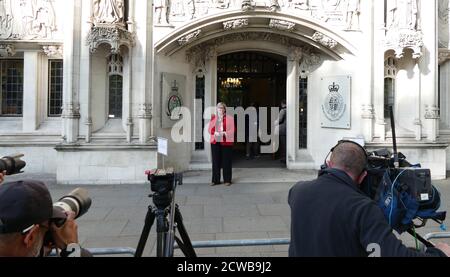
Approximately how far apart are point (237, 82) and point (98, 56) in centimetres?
741

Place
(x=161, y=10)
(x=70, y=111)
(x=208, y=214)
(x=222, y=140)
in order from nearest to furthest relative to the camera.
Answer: (x=208, y=214), (x=222, y=140), (x=70, y=111), (x=161, y=10)

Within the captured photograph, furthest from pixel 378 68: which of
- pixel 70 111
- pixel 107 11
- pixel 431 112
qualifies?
pixel 70 111

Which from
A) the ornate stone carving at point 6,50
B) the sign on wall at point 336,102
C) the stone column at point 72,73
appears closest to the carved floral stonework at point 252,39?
the sign on wall at point 336,102

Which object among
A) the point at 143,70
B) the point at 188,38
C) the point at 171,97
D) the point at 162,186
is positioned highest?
the point at 188,38

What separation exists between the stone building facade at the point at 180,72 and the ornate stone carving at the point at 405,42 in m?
0.02

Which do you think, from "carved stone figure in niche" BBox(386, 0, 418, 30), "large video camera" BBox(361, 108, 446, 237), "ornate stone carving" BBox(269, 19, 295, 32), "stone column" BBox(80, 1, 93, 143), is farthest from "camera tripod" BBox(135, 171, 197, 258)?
"carved stone figure in niche" BBox(386, 0, 418, 30)

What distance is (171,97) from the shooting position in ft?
32.9

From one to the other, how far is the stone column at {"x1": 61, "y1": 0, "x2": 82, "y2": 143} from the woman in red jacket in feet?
10.5

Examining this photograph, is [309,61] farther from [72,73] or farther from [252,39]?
[72,73]

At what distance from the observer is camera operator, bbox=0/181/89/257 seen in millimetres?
1474

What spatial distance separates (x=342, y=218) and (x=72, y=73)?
8.44m

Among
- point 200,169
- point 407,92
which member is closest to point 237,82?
point 200,169

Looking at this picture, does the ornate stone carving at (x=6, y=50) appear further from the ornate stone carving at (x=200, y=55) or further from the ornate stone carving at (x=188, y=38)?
the ornate stone carving at (x=200, y=55)

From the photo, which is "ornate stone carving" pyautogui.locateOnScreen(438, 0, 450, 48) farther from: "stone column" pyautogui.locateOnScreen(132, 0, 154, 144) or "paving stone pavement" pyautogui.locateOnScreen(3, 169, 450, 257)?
"stone column" pyautogui.locateOnScreen(132, 0, 154, 144)
